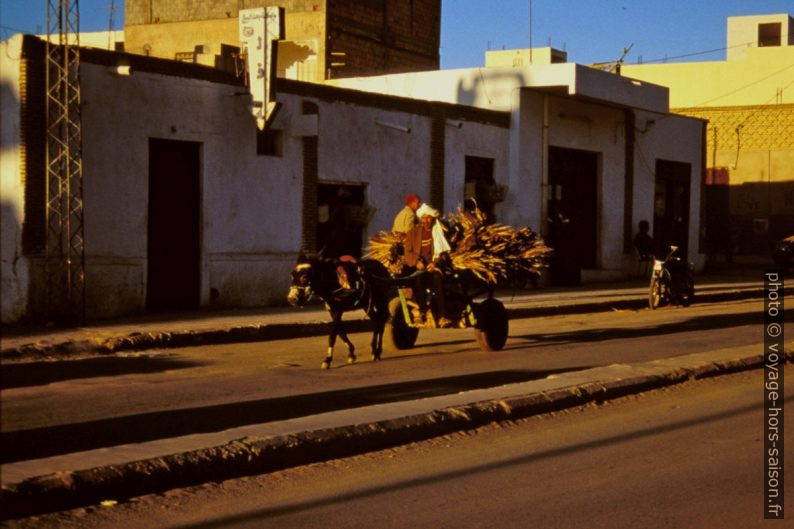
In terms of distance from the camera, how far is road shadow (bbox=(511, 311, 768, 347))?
17.4 m

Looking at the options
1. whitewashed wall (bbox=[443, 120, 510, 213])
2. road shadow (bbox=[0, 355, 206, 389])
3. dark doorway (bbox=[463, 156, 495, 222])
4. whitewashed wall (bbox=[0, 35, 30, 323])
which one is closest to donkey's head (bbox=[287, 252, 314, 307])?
road shadow (bbox=[0, 355, 206, 389])

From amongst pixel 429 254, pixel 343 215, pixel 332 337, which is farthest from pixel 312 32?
pixel 332 337

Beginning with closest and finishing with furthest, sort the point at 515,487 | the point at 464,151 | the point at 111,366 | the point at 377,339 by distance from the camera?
the point at 515,487 < the point at 111,366 < the point at 377,339 < the point at 464,151

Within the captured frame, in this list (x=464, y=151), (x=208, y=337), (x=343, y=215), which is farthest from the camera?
(x=464, y=151)

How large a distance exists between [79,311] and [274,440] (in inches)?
458

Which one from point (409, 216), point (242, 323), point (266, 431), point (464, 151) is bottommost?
point (242, 323)

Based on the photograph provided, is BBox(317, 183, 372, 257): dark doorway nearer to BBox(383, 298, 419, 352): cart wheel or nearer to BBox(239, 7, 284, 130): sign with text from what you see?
BBox(239, 7, 284, 130): sign with text

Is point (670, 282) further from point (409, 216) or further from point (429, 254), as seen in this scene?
point (429, 254)

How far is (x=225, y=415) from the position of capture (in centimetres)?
970

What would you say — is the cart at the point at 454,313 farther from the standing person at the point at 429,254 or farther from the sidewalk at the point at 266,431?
the sidewalk at the point at 266,431

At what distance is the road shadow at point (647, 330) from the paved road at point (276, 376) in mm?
17

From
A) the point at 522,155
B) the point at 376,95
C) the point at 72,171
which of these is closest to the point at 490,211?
the point at 522,155

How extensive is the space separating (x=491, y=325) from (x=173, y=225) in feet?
26.7

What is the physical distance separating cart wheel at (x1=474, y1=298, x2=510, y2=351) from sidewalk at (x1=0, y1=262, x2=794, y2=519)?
2921 millimetres
